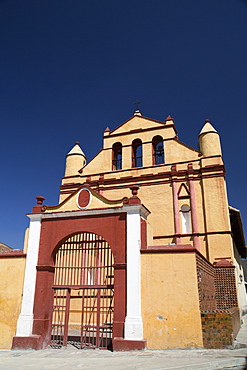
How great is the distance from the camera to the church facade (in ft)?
29.1

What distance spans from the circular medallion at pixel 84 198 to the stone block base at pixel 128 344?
4404mm

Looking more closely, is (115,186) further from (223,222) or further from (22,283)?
(22,283)

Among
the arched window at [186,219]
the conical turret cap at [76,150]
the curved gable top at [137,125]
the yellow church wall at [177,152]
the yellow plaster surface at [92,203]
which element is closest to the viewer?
the yellow plaster surface at [92,203]

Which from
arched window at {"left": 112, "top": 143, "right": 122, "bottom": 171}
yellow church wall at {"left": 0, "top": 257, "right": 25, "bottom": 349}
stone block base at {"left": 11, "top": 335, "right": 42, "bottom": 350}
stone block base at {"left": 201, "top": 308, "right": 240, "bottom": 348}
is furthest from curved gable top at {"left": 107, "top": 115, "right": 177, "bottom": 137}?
stone block base at {"left": 11, "top": 335, "right": 42, "bottom": 350}

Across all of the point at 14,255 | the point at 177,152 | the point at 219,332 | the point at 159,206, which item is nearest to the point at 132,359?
the point at 219,332

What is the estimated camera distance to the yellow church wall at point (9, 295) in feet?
33.0

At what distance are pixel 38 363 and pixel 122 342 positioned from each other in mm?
2355

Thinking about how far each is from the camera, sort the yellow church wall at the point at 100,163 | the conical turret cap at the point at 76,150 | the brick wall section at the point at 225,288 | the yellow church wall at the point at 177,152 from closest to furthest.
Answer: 1. the brick wall section at the point at 225,288
2. the yellow church wall at the point at 177,152
3. the yellow church wall at the point at 100,163
4. the conical turret cap at the point at 76,150

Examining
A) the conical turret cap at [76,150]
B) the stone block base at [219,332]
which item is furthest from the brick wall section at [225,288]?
the conical turret cap at [76,150]

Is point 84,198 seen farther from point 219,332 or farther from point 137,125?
point 137,125

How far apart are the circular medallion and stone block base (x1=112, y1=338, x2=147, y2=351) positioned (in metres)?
4.40

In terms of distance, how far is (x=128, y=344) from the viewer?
28.9 feet

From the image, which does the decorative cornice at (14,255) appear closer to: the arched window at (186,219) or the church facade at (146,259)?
the church facade at (146,259)

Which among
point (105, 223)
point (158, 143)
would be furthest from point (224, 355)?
point (158, 143)
